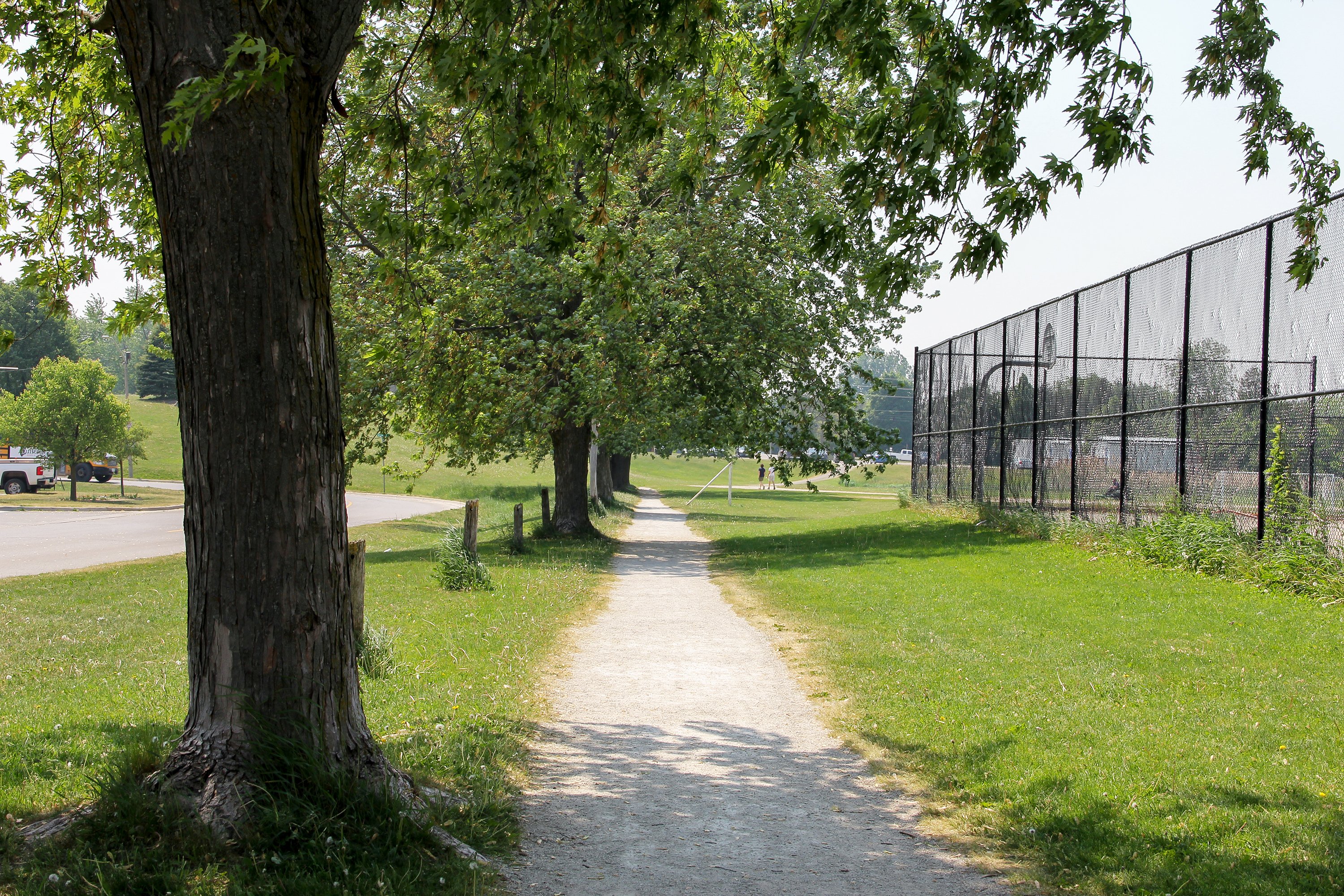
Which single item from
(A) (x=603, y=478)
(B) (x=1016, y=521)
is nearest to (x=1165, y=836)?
(B) (x=1016, y=521)

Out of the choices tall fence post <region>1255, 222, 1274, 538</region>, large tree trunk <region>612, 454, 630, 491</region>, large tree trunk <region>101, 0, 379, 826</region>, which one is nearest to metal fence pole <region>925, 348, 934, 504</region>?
tall fence post <region>1255, 222, 1274, 538</region>

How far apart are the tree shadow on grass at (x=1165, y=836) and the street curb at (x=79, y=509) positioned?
109ft

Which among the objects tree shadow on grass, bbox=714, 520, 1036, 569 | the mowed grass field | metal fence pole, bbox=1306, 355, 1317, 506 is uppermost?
metal fence pole, bbox=1306, 355, 1317, 506

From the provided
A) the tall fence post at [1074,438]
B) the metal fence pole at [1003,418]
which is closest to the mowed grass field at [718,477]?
the metal fence pole at [1003,418]

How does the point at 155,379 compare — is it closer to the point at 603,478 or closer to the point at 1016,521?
the point at 603,478

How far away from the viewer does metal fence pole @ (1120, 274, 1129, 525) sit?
16.3 metres

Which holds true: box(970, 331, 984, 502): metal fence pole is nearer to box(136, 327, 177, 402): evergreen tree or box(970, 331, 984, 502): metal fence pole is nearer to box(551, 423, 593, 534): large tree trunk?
box(551, 423, 593, 534): large tree trunk

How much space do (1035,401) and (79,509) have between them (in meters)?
31.4

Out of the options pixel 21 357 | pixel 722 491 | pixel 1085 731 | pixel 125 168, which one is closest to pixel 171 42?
pixel 125 168

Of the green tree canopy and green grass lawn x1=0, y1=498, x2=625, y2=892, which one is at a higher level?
the green tree canopy

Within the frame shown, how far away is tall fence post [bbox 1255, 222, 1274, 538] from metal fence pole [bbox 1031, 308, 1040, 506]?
22.9 ft

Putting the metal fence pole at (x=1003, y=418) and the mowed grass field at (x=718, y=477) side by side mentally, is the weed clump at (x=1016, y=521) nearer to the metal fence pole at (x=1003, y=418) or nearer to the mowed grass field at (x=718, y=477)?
the metal fence pole at (x=1003, y=418)

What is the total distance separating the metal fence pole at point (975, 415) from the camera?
23359 mm

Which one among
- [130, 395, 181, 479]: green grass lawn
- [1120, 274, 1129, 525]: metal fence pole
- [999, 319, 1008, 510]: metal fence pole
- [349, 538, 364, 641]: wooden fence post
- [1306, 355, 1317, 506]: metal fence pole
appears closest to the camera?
[349, 538, 364, 641]: wooden fence post
